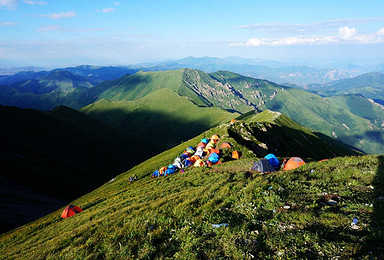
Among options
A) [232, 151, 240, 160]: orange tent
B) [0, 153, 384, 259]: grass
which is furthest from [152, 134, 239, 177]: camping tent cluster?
[0, 153, 384, 259]: grass

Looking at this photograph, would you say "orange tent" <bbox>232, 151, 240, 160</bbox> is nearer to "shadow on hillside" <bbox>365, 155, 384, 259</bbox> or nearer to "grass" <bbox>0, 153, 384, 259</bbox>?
"grass" <bbox>0, 153, 384, 259</bbox>

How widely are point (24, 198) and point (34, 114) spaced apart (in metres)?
147

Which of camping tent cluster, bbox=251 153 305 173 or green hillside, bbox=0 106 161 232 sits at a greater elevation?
camping tent cluster, bbox=251 153 305 173

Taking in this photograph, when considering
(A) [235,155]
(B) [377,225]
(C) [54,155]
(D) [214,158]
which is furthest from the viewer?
(C) [54,155]

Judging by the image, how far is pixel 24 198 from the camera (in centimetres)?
8406

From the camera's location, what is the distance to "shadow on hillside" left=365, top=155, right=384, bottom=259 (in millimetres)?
7930

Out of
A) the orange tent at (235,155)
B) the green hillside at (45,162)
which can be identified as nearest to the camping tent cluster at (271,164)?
the orange tent at (235,155)

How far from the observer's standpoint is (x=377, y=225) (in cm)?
957

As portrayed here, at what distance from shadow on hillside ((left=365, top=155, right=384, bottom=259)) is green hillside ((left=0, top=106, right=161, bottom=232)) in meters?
89.4

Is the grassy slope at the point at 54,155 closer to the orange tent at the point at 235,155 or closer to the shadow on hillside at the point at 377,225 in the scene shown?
the orange tent at the point at 235,155

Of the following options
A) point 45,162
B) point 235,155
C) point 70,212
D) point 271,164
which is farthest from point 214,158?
point 45,162

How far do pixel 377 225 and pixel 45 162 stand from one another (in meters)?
157

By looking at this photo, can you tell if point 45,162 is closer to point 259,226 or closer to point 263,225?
point 259,226

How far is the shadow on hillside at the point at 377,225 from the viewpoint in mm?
7930
